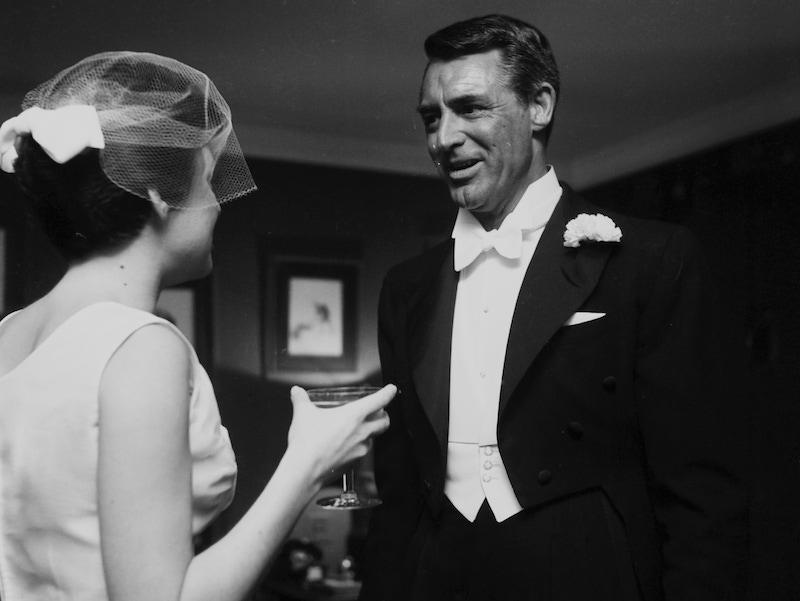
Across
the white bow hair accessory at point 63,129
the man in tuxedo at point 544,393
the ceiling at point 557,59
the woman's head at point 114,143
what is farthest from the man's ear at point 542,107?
the white bow hair accessory at point 63,129

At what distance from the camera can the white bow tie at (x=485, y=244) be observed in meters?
1.72

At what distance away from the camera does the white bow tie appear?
1721 millimetres

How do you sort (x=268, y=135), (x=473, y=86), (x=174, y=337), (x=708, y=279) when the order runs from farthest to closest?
(x=268, y=135), (x=473, y=86), (x=708, y=279), (x=174, y=337)

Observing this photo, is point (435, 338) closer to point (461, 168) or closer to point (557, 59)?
point (461, 168)

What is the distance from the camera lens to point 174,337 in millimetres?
1021

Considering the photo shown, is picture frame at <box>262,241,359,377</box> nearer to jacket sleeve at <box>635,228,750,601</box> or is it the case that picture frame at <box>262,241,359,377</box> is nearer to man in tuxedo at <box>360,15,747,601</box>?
man in tuxedo at <box>360,15,747,601</box>

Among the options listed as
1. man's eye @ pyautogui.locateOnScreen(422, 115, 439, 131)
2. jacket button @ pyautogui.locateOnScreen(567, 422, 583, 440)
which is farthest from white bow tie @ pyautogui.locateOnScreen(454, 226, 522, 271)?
jacket button @ pyautogui.locateOnScreen(567, 422, 583, 440)

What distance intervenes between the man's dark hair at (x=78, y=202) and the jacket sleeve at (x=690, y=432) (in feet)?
3.05

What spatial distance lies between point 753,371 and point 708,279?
93 centimetres

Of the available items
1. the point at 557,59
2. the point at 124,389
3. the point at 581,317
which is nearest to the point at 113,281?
the point at 124,389

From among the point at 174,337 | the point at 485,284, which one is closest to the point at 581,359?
the point at 485,284

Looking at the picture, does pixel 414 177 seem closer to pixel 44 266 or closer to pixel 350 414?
pixel 44 266

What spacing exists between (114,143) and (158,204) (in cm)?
10

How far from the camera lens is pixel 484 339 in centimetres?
171
